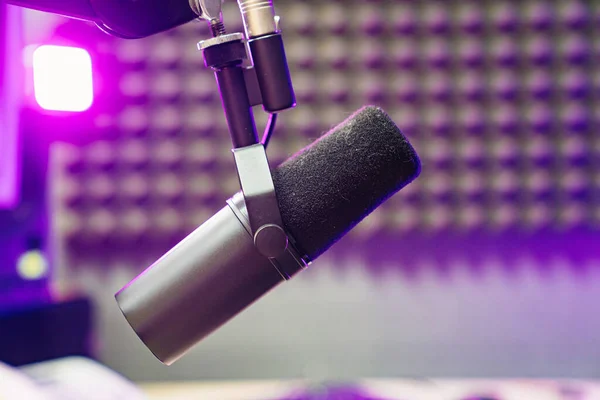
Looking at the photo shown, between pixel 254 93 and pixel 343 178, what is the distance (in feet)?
0.33

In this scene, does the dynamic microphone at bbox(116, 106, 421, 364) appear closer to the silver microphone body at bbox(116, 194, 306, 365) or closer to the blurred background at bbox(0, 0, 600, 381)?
the silver microphone body at bbox(116, 194, 306, 365)

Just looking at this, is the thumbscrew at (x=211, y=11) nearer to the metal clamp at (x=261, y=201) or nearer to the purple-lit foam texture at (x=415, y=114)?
the metal clamp at (x=261, y=201)

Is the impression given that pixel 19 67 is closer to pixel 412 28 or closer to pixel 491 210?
pixel 412 28

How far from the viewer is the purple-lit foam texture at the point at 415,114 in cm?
137

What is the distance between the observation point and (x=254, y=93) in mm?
382

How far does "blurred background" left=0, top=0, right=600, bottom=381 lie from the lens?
1.37 metres

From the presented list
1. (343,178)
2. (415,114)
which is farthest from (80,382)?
(415,114)

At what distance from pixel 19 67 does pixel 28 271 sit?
566mm

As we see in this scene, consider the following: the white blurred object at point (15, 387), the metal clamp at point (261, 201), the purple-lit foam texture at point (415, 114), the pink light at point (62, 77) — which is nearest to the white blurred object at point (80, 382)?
the white blurred object at point (15, 387)

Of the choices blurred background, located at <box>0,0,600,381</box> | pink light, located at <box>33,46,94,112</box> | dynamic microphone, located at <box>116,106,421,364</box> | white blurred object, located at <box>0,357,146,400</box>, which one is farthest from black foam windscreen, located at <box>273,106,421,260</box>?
pink light, located at <box>33,46,94,112</box>

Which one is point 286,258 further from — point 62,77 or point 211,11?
point 62,77

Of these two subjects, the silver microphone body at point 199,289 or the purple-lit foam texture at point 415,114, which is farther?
the purple-lit foam texture at point 415,114

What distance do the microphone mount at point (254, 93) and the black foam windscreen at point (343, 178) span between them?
0.02m

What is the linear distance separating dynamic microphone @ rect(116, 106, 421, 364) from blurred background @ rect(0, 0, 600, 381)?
3.27ft
